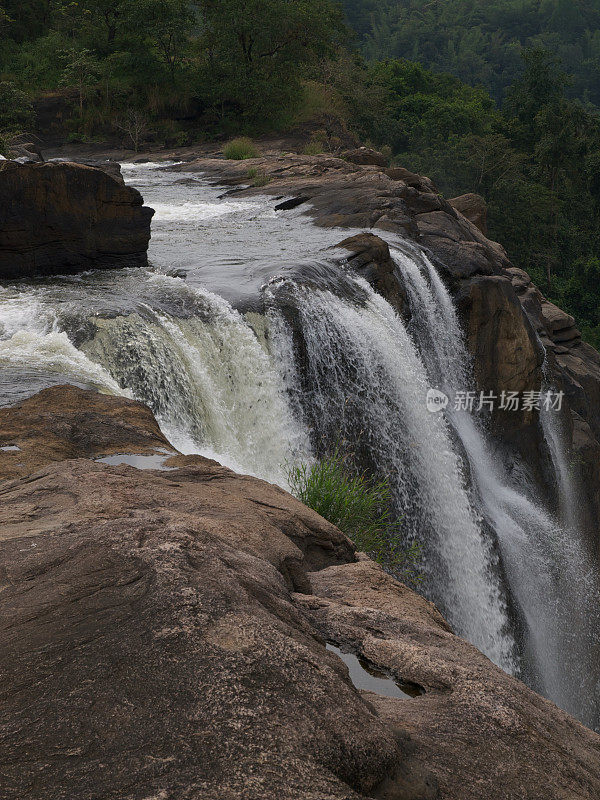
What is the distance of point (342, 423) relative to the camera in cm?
711

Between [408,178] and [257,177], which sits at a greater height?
[257,177]

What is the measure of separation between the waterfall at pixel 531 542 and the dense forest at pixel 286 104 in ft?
42.0

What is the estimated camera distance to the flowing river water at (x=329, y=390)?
6043 millimetres

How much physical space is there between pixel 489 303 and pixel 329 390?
472cm

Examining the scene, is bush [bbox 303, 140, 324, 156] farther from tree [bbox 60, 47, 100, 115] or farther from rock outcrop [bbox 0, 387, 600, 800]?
rock outcrop [bbox 0, 387, 600, 800]

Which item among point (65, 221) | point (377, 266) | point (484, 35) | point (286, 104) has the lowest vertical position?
point (377, 266)

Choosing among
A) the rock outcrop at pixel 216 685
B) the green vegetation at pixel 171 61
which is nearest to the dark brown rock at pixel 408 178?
the green vegetation at pixel 171 61

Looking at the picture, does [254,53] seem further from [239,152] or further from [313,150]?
[239,152]

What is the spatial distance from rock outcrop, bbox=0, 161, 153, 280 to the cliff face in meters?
2.91

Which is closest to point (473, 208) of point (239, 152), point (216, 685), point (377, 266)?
point (239, 152)

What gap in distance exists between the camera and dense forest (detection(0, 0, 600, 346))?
22.5 meters

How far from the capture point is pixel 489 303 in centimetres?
1092

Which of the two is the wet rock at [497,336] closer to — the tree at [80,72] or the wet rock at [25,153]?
the wet rock at [25,153]

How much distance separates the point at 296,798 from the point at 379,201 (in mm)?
11868
